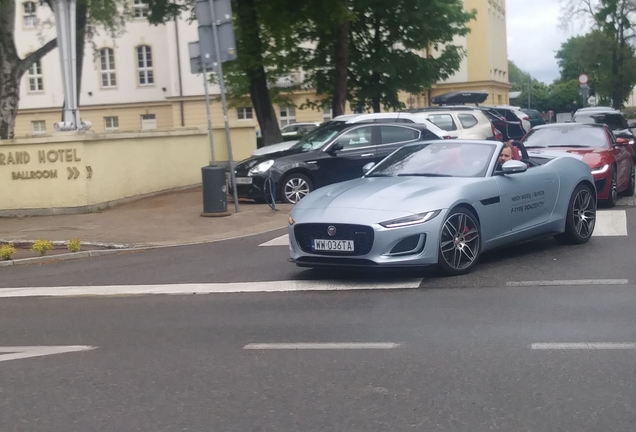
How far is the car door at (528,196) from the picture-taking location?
1029cm

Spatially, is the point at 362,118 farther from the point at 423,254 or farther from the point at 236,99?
the point at 236,99

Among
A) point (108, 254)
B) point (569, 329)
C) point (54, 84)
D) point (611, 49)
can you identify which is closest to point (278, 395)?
point (569, 329)

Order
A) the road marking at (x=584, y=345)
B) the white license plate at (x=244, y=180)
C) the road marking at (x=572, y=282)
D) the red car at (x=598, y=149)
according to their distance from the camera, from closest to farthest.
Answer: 1. the road marking at (x=584, y=345)
2. the road marking at (x=572, y=282)
3. the red car at (x=598, y=149)
4. the white license plate at (x=244, y=180)

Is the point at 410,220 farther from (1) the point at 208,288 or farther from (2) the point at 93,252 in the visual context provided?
(2) the point at 93,252

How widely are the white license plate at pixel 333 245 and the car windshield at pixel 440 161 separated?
5.37 feet

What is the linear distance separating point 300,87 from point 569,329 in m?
28.1

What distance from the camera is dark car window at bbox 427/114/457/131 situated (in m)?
22.1

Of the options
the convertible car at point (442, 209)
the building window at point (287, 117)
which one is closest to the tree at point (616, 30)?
the building window at point (287, 117)

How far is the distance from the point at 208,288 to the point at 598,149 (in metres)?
8.59

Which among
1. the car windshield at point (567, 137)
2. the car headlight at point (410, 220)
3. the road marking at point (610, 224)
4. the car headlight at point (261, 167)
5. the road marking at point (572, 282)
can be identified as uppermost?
the car windshield at point (567, 137)

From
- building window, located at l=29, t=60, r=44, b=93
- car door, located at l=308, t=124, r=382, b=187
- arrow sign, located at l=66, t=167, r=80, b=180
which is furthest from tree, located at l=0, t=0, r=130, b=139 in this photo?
building window, located at l=29, t=60, r=44, b=93

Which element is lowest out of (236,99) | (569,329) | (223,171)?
(569,329)

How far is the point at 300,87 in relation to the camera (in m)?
34.5

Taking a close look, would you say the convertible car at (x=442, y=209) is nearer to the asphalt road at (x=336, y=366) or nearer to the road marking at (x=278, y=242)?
the asphalt road at (x=336, y=366)
